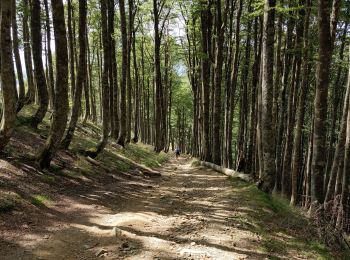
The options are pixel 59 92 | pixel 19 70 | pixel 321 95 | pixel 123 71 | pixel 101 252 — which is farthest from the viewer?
pixel 123 71

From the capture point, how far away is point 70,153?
14180 mm

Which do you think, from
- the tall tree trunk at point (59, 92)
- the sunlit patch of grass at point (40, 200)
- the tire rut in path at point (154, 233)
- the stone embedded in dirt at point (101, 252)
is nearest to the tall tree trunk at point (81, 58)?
the tall tree trunk at point (59, 92)

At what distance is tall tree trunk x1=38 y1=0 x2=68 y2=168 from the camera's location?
1080 centimetres

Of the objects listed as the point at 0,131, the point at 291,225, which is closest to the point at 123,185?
the point at 0,131

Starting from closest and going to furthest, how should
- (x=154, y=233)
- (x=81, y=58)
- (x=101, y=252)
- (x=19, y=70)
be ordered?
(x=101, y=252), (x=154, y=233), (x=81, y=58), (x=19, y=70)

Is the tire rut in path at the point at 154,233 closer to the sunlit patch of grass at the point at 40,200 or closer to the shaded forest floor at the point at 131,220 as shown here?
the shaded forest floor at the point at 131,220

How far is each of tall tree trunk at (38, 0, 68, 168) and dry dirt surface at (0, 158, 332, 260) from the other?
1634mm

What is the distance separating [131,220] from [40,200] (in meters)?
2.47

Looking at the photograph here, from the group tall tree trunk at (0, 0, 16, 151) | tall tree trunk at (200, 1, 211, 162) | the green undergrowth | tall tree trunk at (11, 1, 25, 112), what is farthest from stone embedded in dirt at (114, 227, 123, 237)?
tall tree trunk at (200, 1, 211, 162)

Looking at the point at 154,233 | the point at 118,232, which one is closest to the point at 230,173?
the point at 154,233

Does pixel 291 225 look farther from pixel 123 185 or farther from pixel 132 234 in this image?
pixel 123 185

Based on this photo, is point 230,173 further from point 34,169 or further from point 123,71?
point 123,71

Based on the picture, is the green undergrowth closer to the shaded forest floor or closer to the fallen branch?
the shaded forest floor

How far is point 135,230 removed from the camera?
7.23m
